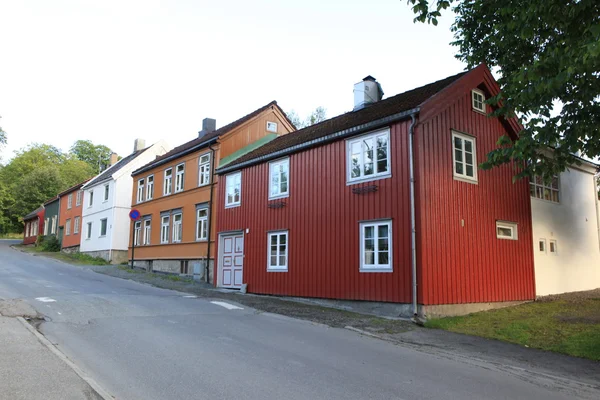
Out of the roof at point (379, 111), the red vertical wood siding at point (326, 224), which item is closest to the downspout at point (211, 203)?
the roof at point (379, 111)

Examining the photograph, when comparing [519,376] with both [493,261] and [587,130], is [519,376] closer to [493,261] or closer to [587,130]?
[587,130]

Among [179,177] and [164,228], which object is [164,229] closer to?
[164,228]

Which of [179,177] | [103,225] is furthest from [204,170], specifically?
[103,225]

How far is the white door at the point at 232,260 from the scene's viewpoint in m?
19.5

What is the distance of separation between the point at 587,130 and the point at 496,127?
7049 mm

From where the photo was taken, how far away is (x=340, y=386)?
6367 millimetres

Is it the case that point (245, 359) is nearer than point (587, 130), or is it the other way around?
point (245, 359)

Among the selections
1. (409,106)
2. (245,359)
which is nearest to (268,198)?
(409,106)

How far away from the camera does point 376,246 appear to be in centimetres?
1395

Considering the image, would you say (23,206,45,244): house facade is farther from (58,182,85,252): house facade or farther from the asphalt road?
the asphalt road

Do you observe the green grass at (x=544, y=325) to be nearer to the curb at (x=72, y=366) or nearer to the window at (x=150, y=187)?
the curb at (x=72, y=366)

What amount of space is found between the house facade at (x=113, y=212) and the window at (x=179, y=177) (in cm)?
816

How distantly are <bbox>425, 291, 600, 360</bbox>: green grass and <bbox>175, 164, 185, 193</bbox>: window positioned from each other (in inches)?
694

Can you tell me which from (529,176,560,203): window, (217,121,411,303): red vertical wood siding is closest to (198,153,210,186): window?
(217,121,411,303): red vertical wood siding
